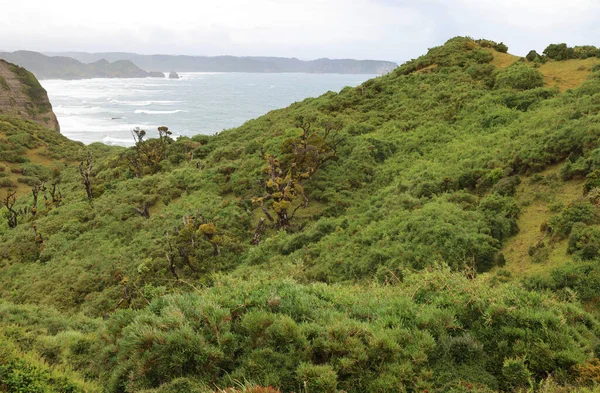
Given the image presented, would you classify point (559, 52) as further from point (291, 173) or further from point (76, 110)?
point (76, 110)

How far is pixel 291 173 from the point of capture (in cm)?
2064

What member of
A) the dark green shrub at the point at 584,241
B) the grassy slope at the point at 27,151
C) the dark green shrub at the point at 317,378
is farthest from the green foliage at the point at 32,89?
the dark green shrub at the point at 584,241

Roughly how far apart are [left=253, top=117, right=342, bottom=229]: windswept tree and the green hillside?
0.46ft

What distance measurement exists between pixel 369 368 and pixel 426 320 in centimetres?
153

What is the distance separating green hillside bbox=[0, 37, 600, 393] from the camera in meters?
5.54

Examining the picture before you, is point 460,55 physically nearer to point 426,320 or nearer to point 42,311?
point 426,320

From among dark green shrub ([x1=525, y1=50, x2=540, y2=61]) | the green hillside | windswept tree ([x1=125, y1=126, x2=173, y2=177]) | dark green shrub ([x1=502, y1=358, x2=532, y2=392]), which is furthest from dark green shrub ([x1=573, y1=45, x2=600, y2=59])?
windswept tree ([x1=125, y1=126, x2=173, y2=177])

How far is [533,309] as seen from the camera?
6.36m

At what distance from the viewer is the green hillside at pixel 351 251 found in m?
5.54

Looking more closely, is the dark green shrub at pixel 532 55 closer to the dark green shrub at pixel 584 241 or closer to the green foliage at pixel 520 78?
the green foliage at pixel 520 78

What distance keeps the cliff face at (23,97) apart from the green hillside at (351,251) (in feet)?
154

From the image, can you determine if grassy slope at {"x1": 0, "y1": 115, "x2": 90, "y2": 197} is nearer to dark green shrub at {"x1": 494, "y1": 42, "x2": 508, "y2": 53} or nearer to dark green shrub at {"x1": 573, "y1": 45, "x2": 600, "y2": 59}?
dark green shrub at {"x1": 494, "y1": 42, "x2": 508, "y2": 53}

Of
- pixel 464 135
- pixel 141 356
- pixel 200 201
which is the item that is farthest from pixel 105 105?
pixel 141 356

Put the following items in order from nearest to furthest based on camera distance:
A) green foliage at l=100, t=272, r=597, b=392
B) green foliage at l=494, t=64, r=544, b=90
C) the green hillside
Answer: green foliage at l=100, t=272, r=597, b=392, the green hillside, green foliage at l=494, t=64, r=544, b=90
